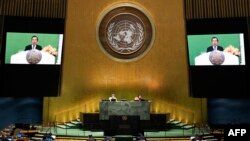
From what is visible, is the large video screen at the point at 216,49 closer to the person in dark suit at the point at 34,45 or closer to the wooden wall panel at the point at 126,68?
the wooden wall panel at the point at 126,68

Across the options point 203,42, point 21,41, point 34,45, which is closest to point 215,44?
point 203,42

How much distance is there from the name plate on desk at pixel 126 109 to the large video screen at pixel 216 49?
2.50 metres

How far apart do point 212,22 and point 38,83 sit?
6.98 metres

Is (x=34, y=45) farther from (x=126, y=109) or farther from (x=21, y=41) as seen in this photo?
(x=126, y=109)

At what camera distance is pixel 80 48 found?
14.5 metres

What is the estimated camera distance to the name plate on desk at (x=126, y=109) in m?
12.6

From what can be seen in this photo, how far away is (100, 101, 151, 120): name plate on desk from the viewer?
12.6m

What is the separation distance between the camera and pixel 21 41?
12586 mm

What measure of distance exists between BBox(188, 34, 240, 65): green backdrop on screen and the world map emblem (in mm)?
2545

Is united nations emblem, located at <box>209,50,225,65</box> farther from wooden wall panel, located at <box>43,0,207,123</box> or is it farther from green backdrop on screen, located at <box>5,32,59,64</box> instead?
green backdrop on screen, located at <box>5,32,59,64</box>

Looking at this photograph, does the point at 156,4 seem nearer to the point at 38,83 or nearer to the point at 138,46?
the point at 138,46

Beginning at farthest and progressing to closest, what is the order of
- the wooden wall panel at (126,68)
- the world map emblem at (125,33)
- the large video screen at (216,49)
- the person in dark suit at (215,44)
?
the world map emblem at (125,33) < the wooden wall panel at (126,68) < the person in dark suit at (215,44) < the large video screen at (216,49)

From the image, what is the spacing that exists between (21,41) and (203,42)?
22.7ft

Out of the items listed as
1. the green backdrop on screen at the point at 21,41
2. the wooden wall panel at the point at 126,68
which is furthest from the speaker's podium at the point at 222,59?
the green backdrop on screen at the point at 21,41
